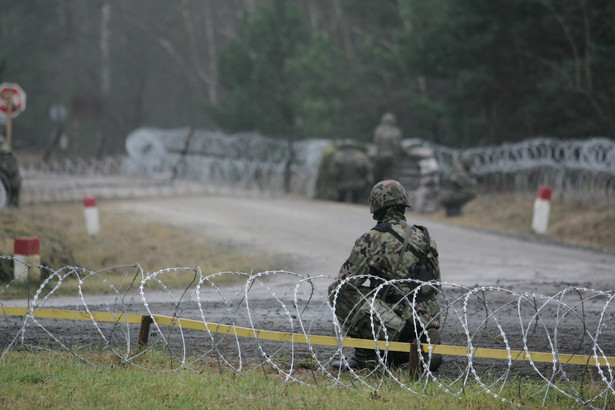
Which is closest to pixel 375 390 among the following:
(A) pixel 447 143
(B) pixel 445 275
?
(B) pixel 445 275

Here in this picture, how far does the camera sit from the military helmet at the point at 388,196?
5.59 metres

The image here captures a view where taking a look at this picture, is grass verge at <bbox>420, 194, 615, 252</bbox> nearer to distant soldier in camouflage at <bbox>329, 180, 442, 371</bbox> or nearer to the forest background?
the forest background

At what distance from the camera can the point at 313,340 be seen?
5332 millimetres

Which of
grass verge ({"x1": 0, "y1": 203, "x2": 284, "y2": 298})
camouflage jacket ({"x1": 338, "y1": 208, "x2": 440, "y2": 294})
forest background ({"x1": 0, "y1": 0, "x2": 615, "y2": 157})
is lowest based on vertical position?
grass verge ({"x1": 0, "y1": 203, "x2": 284, "y2": 298})

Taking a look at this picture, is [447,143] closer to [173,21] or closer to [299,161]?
[299,161]

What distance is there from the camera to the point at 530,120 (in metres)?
22.7

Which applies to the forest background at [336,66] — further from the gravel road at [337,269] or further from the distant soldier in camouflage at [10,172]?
the gravel road at [337,269]

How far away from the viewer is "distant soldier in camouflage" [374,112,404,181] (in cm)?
2036

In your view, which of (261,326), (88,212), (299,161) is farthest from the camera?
(299,161)

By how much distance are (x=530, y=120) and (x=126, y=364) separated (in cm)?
1938

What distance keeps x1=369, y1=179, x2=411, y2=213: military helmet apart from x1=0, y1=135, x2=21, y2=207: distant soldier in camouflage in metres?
9.33

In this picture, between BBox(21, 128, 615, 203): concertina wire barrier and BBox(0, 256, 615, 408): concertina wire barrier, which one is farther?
BBox(21, 128, 615, 203): concertina wire barrier

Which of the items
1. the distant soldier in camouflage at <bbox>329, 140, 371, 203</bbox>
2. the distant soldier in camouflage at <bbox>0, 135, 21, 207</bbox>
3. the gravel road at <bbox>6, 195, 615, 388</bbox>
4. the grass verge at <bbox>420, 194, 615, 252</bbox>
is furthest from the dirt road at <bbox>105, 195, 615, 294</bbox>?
the distant soldier in camouflage at <bbox>0, 135, 21, 207</bbox>

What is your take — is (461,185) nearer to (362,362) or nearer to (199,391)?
(362,362)
